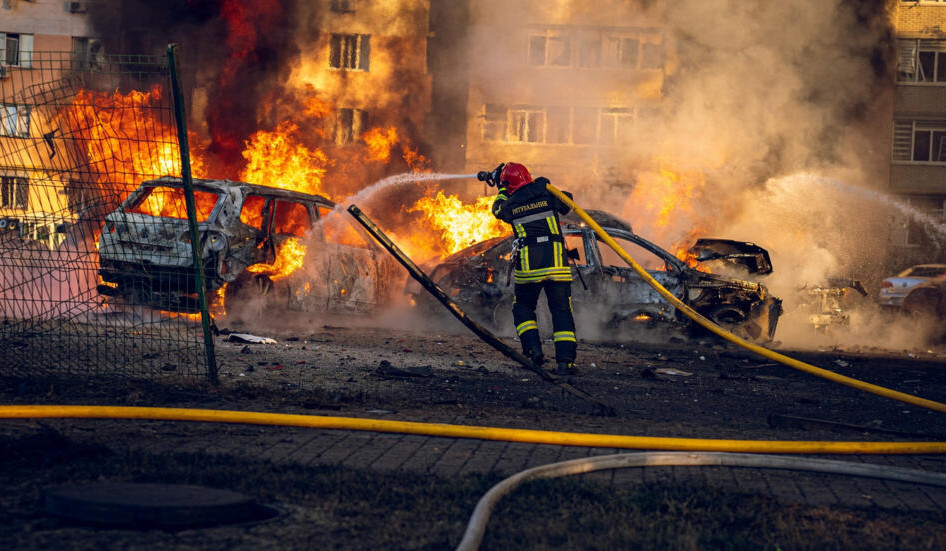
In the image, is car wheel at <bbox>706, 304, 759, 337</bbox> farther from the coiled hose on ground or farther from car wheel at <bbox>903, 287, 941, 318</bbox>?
the coiled hose on ground

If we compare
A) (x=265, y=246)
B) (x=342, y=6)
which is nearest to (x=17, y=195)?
(x=265, y=246)

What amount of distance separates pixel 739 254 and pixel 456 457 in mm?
9828

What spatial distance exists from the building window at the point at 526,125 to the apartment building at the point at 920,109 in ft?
42.0

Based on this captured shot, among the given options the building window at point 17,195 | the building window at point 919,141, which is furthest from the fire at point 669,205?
the building window at point 17,195

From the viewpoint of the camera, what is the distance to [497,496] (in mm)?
3467

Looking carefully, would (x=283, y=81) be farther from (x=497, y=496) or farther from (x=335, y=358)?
(x=497, y=496)

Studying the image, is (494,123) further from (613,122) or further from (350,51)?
(350,51)

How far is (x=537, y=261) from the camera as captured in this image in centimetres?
761

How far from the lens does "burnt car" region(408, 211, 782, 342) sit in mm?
11234

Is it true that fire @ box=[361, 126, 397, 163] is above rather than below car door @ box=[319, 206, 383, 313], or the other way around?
above

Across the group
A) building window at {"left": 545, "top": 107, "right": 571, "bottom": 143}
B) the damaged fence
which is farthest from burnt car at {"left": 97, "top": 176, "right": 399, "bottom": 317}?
building window at {"left": 545, "top": 107, "right": 571, "bottom": 143}

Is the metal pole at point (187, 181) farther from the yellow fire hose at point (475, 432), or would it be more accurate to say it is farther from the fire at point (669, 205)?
the fire at point (669, 205)

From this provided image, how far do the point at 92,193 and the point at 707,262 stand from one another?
29.0 feet

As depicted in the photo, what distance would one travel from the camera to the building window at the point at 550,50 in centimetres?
3153
